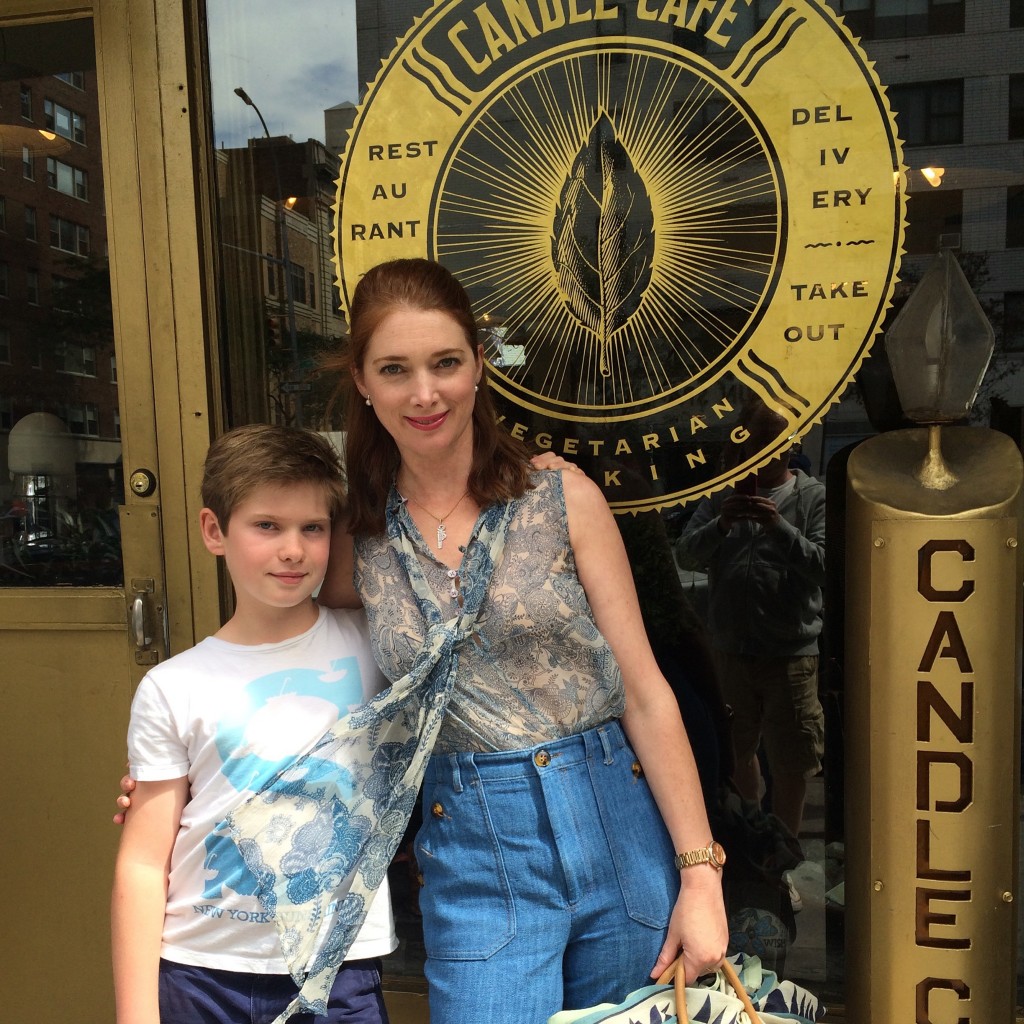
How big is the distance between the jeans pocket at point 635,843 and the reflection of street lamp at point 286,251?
3.73 feet

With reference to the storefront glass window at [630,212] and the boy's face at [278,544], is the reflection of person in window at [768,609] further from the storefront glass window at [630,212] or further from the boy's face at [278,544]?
the boy's face at [278,544]

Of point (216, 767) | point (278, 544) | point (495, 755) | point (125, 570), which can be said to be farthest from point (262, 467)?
point (125, 570)

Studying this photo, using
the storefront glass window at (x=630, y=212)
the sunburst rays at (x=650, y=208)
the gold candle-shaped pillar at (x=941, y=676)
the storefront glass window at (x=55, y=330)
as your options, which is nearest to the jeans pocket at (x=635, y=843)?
the gold candle-shaped pillar at (x=941, y=676)

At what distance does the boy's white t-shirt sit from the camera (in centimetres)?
148

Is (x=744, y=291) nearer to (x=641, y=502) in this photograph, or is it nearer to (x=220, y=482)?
(x=641, y=502)

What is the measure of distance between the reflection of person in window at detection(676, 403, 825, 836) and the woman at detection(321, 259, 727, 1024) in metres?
0.57

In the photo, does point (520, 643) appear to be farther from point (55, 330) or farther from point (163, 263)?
point (55, 330)

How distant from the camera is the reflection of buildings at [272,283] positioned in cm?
221

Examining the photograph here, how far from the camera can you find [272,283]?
7.36 feet

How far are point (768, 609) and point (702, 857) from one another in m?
0.68

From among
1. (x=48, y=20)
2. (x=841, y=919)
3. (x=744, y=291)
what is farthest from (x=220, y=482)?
(x=841, y=919)

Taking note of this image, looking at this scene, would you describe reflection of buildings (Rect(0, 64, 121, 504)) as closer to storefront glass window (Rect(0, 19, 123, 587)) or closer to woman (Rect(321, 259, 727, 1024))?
storefront glass window (Rect(0, 19, 123, 587))

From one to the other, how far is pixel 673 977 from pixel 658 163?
1477 millimetres

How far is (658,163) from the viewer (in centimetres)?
204
